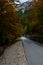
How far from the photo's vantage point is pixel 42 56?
7105 millimetres

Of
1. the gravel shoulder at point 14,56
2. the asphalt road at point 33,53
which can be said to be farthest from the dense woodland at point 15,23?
the asphalt road at point 33,53

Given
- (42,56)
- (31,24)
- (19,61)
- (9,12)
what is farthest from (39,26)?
(19,61)

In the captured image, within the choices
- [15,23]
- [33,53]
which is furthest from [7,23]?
[33,53]

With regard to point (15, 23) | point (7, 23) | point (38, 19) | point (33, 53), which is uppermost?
point (7, 23)

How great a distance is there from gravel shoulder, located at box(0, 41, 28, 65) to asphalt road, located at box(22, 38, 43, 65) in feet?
0.50

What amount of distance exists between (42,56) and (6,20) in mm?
2038

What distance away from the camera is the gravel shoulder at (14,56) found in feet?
21.3

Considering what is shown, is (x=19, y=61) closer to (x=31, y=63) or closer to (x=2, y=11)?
(x=31, y=63)

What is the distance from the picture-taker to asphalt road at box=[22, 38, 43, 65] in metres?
6.58

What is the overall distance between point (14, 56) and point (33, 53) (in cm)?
67

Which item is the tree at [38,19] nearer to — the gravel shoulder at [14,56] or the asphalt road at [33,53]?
the asphalt road at [33,53]

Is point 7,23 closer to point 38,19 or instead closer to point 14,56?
point 14,56

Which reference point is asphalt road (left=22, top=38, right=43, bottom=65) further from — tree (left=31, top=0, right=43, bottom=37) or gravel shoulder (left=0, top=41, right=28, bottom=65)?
tree (left=31, top=0, right=43, bottom=37)

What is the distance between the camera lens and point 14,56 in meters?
7.20
